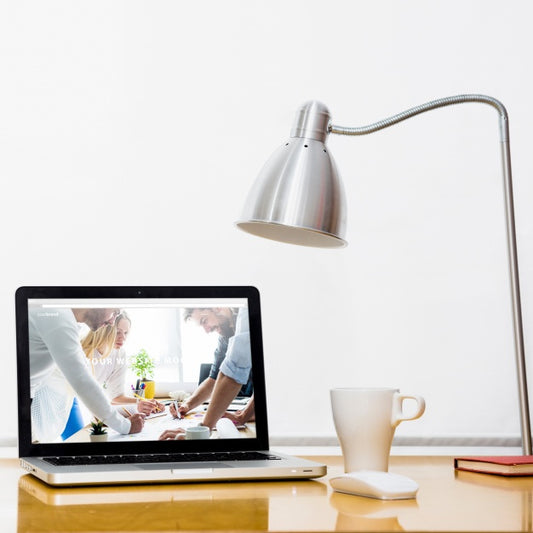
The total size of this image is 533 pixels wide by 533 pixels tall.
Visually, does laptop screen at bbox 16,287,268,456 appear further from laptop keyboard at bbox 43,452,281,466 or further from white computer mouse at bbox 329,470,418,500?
white computer mouse at bbox 329,470,418,500

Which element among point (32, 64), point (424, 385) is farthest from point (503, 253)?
point (32, 64)

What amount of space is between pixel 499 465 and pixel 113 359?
0.59 m

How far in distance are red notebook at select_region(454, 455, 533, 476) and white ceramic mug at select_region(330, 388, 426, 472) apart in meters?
0.14

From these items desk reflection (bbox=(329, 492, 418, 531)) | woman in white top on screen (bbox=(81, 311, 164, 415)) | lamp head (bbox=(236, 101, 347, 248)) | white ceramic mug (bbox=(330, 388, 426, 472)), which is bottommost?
desk reflection (bbox=(329, 492, 418, 531))

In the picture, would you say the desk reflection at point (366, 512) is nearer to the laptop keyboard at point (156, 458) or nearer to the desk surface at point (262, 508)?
the desk surface at point (262, 508)

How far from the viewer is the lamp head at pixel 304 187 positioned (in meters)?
0.98

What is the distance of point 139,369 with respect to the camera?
1167 mm

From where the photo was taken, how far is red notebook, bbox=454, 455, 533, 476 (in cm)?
102

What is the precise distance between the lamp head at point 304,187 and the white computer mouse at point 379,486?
319mm

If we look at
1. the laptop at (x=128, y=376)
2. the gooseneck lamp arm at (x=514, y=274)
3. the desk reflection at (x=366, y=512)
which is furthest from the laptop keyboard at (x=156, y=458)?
the gooseneck lamp arm at (x=514, y=274)

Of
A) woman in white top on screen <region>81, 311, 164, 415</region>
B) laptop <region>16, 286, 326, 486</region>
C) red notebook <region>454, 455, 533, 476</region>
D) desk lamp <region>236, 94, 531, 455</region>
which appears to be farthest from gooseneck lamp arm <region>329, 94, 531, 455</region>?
woman in white top on screen <region>81, 311, 164, 415</region>

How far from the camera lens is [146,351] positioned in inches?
46.7

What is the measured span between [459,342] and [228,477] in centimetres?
66

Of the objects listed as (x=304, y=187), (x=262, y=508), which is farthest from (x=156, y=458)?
(x=304, y=187)
